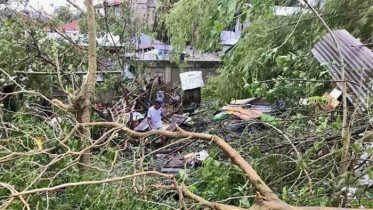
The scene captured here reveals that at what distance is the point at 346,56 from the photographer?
3926mm

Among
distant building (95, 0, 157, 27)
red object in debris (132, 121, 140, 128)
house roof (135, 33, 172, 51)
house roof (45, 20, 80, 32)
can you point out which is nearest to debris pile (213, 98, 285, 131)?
red object in debris (132, 121, 140, 128)

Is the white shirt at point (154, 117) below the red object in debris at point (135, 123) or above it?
above

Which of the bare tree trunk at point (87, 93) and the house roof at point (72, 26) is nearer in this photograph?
the bare tree trunk at point (87, 93)

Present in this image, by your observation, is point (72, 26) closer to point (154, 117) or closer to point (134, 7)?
point (134, 7)

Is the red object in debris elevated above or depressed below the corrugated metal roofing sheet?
below

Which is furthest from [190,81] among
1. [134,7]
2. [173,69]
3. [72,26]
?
[72,26]

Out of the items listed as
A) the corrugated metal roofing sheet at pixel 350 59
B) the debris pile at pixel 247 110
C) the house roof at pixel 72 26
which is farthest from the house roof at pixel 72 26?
the corrugated metal roofing sheet at pixel 350 59

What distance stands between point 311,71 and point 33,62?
428 cm

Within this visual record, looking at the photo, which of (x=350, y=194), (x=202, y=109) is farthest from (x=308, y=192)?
(x=202, y=109)

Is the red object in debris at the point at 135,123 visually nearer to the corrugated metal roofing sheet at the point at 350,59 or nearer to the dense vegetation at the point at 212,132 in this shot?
the dense vegetation at the point at 212,132

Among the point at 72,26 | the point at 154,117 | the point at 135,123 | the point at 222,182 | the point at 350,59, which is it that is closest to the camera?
the point at 222,182

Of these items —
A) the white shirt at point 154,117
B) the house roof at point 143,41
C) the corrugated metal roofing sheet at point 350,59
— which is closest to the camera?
the corrugated metal roofing sheet at point 350,59

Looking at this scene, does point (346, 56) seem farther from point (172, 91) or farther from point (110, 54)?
point (172, 91)

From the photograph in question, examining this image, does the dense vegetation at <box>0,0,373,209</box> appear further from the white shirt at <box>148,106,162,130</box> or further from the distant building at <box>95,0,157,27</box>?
the white shirt at <box>148,106,162,130</box>
